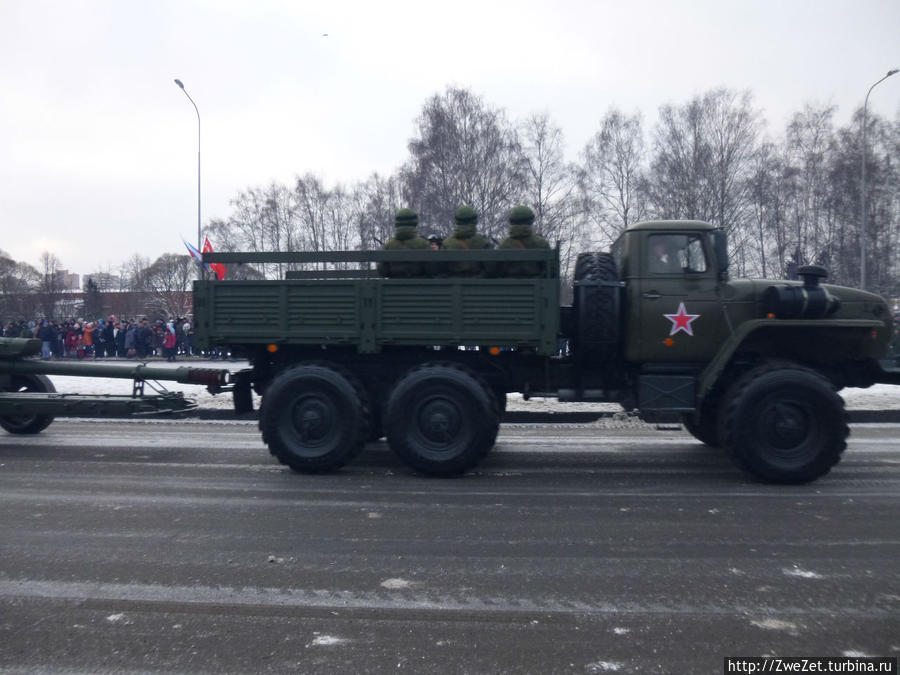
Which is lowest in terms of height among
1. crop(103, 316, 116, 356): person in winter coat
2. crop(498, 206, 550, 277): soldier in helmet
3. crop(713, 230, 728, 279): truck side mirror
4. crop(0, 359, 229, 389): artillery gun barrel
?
crop(0, 359, 229, 389): artillery gun barrel

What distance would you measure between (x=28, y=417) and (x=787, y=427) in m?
9.85

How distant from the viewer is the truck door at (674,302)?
7977 mm

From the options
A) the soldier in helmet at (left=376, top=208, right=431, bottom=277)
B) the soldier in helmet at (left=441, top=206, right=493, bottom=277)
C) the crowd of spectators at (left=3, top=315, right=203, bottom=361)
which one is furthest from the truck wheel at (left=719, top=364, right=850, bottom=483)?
the crowd of spectators at (left=3, top=315, right=203, bottom=361)

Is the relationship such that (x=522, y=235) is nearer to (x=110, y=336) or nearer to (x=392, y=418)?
Answer: (x=392, y=418)

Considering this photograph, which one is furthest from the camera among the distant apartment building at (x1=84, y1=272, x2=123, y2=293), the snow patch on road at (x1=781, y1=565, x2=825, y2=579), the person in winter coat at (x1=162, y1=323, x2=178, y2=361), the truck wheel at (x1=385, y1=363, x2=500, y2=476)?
the distant apartment building at (x1=84, y1=272, x2=123, y2=293)

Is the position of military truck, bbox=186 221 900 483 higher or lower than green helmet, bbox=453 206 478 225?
lower

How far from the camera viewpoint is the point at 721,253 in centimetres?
788

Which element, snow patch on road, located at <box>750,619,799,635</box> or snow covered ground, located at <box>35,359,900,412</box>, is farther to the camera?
snow covered ground, located at <box>35,359,900,412</box>

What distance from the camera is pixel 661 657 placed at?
147 inches

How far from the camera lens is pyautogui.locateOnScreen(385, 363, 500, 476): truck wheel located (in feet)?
25.3

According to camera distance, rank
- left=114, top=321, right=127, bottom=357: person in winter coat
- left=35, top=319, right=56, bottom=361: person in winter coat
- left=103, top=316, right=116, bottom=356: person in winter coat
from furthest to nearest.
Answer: left=114, top=321, right=127, bottom=357: person in winter coat, left=103, top=316, right=116, bottom=356: person in winter coat, left=35, top=319, right=56, bottom=361: person in winter coat

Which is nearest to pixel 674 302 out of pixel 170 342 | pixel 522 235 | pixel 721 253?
pixel 721 253

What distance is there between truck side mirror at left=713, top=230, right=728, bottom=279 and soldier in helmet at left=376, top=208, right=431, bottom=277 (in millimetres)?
3140

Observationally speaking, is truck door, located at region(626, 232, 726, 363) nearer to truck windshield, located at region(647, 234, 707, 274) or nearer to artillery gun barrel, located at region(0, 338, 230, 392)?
truck windshield, located at region(647, 234, 707, 274)
